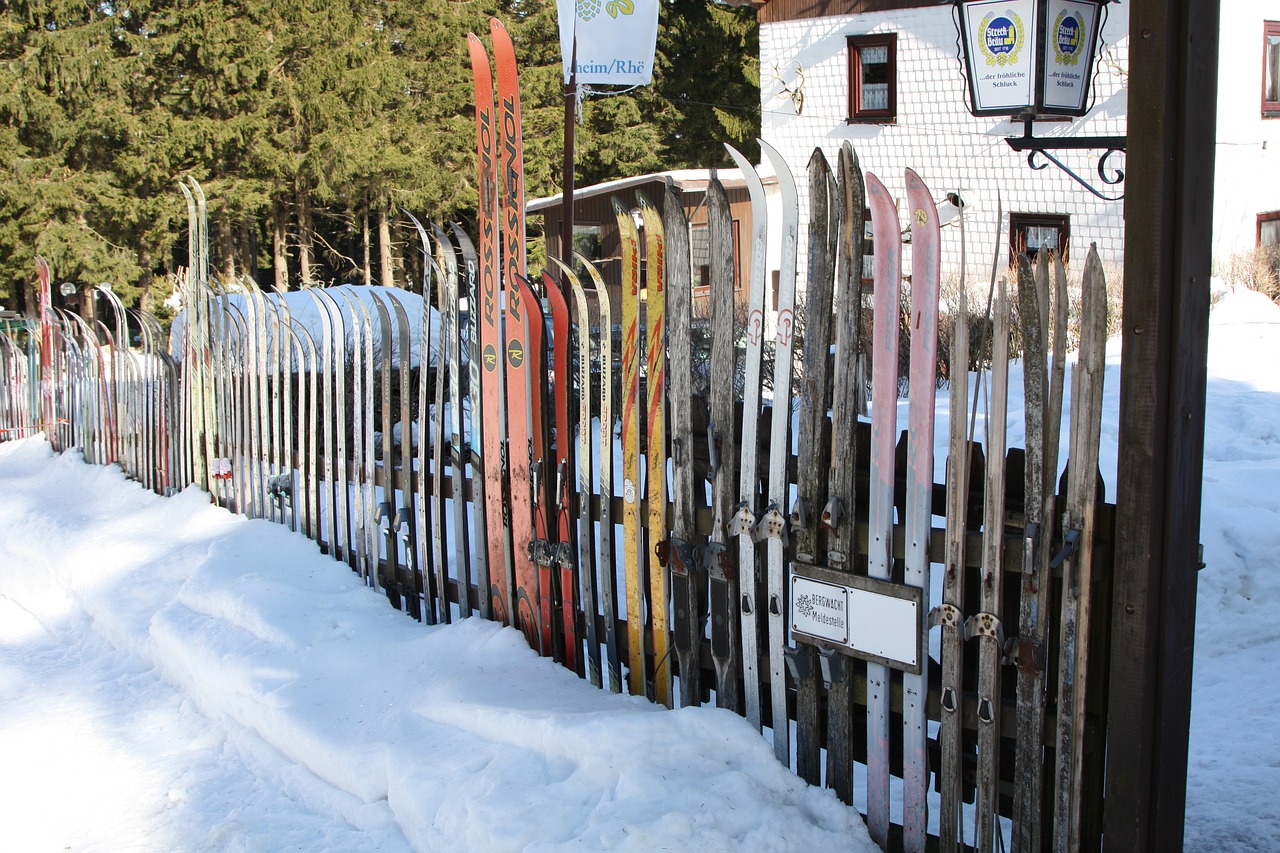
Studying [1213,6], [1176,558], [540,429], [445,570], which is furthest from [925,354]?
[445,570]

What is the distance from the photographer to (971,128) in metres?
15.5

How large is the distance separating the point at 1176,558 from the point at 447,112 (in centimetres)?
2811

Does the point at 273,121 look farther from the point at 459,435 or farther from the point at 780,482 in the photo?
the point at 780,482

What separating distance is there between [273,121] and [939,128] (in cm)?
1625

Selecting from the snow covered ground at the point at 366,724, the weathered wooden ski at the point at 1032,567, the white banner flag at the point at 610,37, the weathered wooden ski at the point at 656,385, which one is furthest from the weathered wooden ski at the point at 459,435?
the white banner flag at the point at 610,37

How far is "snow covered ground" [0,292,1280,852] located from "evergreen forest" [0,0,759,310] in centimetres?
1757

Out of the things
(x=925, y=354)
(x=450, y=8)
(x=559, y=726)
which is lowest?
(x=559, y=726)

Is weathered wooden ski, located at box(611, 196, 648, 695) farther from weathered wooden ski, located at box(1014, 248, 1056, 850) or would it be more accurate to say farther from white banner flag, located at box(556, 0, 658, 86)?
white banner flag, located at box(556, 0, 658, 86)

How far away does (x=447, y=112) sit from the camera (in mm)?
28641

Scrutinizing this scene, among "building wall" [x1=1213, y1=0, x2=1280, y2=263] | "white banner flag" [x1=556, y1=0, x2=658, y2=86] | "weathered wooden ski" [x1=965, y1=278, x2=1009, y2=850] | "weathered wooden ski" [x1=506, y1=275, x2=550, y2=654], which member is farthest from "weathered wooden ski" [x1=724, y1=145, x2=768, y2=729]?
"building wall" [x1=1213, y1=0, x2=1280, y2=263]

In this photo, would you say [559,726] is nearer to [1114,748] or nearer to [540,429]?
[540,429]

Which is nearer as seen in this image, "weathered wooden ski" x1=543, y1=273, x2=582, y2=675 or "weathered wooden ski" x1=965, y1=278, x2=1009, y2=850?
"weathered wooden ski" x1=965, y1=278, x2=1009, y2=850

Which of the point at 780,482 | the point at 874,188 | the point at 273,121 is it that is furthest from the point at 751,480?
the point at 273,121

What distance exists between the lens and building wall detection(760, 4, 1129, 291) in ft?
48.1
